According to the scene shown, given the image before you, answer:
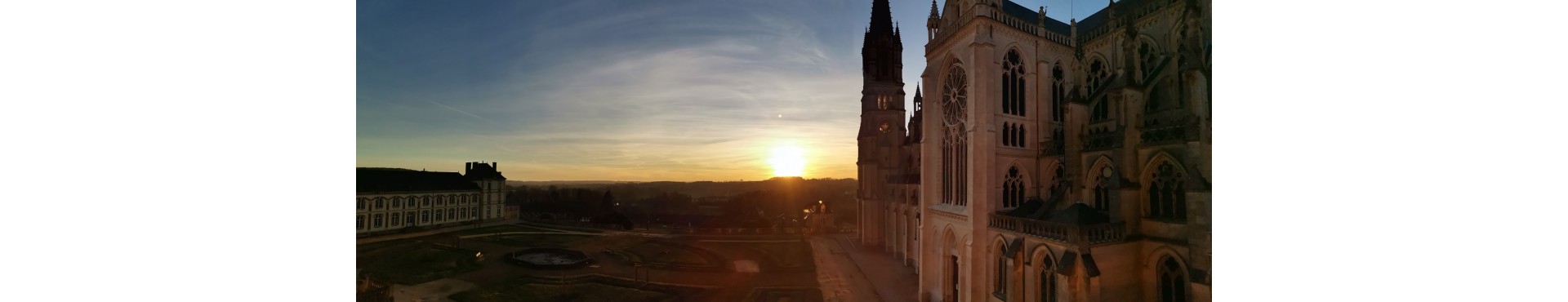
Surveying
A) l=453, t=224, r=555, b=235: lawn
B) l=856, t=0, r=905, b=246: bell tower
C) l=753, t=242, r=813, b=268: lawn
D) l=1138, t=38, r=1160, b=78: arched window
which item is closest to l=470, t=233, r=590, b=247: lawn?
l=453, t=224, r=555, b=235: lawn

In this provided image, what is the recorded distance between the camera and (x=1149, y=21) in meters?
2.63

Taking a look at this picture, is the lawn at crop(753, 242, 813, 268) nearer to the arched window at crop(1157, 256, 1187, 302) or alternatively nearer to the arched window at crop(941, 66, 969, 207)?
the arched window at crop(941, 66, 969, 207)

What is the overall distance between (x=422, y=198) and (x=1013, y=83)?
4.61 metres

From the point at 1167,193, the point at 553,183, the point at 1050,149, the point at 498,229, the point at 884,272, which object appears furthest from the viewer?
the point at 884,272

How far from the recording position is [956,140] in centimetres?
367

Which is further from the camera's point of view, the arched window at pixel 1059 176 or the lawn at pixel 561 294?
the lawn at pixel 561 294

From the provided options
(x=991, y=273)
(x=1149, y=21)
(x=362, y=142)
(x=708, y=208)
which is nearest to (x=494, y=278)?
(x=362, y=142)

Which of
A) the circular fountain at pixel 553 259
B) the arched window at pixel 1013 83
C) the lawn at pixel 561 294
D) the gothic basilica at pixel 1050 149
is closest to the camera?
the gothic basilica at pixel 1050 149

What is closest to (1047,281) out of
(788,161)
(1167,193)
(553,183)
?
(1167,193)

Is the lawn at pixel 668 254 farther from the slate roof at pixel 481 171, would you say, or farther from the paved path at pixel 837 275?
the slate roof at pixel 481 171

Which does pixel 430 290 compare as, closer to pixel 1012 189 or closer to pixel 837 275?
pixel 837 275

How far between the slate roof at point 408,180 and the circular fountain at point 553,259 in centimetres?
69

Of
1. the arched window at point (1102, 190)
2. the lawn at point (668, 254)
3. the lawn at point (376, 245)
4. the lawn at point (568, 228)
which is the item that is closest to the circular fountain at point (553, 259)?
the lawn at point (568, 228)

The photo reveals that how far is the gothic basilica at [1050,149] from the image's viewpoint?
2.52 metres
